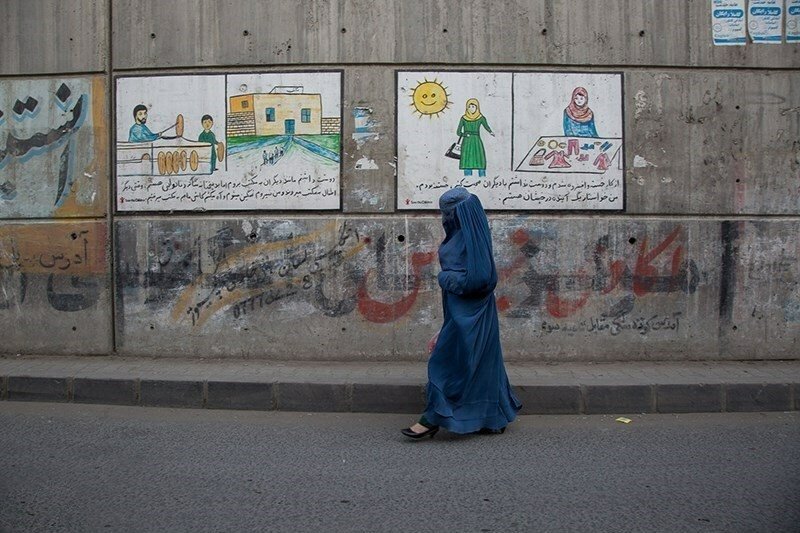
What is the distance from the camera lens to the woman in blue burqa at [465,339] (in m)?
4.85

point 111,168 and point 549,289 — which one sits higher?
point 111,168

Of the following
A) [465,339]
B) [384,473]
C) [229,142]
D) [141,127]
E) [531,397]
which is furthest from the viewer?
[141,127]

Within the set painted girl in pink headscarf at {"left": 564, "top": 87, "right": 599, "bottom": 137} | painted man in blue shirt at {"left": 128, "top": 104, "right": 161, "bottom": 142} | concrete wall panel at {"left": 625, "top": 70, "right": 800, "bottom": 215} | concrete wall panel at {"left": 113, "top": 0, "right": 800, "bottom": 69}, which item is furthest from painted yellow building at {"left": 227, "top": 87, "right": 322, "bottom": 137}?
concrete wall panel at {"left": 625, "top": 70, "right": 800, "bottom": 215}

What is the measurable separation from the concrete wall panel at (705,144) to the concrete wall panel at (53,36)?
17.3 feet

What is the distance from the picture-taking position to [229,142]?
23.2 ft

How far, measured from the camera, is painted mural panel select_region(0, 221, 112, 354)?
715 cm

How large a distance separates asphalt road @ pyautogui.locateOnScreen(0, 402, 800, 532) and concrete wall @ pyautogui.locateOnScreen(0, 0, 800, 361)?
1.34 meters

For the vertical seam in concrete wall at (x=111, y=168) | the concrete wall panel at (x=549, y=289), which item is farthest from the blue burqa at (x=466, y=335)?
the vertical seam in concrete wall at (x=111, y=168)

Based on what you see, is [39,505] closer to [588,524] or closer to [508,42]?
[588,524]

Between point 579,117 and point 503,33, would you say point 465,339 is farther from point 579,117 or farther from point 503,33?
point 503,33

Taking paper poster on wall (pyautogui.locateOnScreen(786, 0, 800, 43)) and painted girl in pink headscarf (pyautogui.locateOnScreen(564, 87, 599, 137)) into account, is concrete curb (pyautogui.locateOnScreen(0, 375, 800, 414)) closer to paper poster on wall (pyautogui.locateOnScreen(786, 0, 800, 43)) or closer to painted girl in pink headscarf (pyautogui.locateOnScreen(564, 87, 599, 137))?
painted girl in pink headscarf (pyautogui.locateOnScreen(564, 87, 599, 137))

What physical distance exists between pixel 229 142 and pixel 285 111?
0.64 m

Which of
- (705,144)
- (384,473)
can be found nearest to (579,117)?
(705,144)

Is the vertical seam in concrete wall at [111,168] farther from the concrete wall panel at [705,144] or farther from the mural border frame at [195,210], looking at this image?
the concrete wall panel at [705,144]
